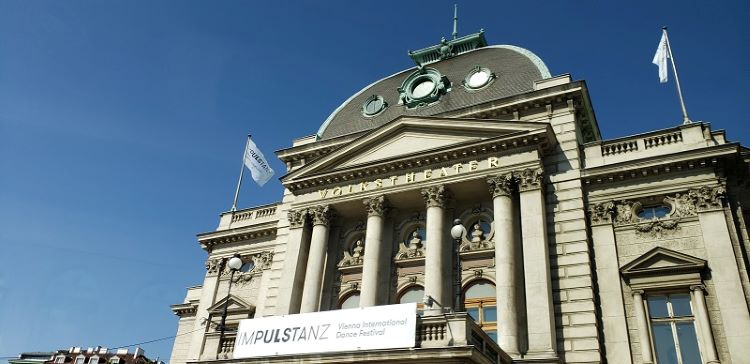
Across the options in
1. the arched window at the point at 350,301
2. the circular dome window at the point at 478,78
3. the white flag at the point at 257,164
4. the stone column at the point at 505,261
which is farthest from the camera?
the white flag at the point at 257,164

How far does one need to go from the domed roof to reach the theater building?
0.54ft

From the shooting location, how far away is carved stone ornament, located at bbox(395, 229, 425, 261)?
2820 centimetres

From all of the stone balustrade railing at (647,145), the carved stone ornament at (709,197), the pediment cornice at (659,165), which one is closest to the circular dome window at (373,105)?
the stone balustrade railing at (647,145)

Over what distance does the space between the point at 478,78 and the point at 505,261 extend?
529 inches

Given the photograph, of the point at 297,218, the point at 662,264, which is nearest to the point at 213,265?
the point at 297,218

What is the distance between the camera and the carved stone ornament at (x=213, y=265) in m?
36.1

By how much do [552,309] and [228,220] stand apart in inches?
866

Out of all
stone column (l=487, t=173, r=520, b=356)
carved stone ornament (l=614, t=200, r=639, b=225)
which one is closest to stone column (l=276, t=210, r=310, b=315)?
stone column (l=487, t=173, r=520, b=356)

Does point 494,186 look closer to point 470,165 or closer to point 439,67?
point 470,165

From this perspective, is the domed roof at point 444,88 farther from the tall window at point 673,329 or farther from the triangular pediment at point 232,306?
the tall window at point 673,329

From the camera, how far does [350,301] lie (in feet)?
95.6

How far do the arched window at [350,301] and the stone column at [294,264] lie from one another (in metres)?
2.13

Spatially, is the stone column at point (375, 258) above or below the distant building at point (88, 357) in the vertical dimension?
below

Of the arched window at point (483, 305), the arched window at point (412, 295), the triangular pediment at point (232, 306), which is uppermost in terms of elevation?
the triangular pediment at point (232, 306)
